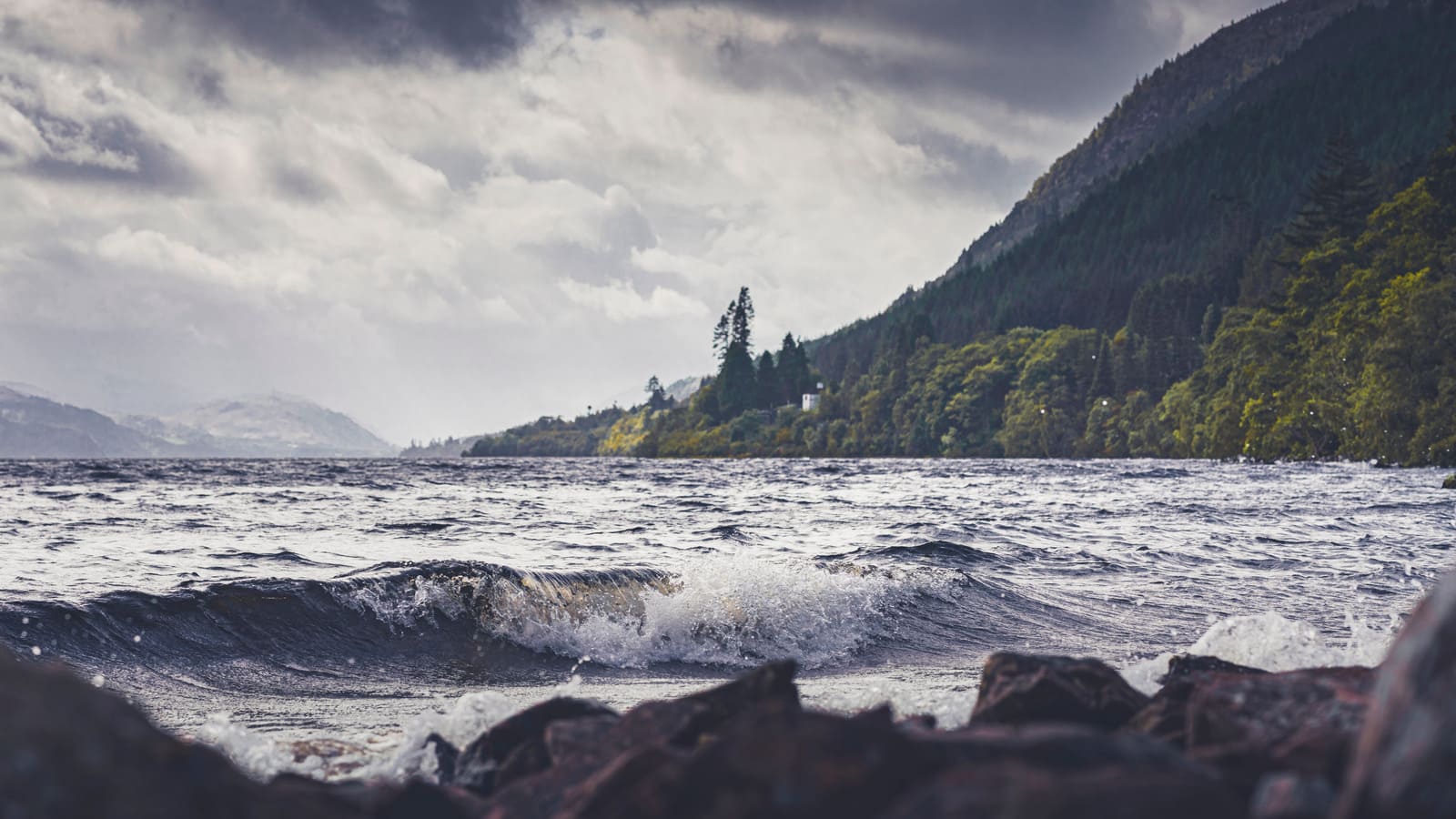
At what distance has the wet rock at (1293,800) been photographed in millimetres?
2588

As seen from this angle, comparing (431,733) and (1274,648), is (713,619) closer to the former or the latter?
(1274,648)

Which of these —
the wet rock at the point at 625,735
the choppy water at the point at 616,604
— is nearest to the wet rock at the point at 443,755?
the choppy water at the point at 616,604

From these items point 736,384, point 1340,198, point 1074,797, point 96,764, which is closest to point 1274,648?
point 1074,797

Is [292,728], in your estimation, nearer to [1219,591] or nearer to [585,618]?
[585,618]

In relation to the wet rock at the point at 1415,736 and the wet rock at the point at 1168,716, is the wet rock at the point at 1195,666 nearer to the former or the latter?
the wet rock at the point at 1168,716

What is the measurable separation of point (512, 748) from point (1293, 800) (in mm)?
3980

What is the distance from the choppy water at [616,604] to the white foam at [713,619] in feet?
0.13

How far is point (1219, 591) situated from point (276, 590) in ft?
47.4

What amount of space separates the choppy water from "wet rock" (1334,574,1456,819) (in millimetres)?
4652

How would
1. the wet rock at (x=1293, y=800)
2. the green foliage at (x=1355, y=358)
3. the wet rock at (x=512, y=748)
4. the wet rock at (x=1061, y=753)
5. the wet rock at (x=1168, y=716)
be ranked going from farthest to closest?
the green foliage at (x=1355, y=358), the wet rock at (x=512, y=748), the wet rock at (x=1168, y=716), the wet rock at (x=1061, y=753), the wet rock at (x=1293, y=800)

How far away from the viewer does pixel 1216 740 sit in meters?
4.14

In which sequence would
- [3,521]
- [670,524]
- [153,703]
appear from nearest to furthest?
[153,703] < [3,521] < [670,524]

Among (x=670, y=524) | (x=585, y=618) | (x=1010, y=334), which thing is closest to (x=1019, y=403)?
(x=1010, y=334)

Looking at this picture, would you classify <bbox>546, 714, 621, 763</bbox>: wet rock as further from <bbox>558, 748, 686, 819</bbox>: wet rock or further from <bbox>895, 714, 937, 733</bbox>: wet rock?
<bbox>895, 714, 937, 733</bbox>: wet rock
